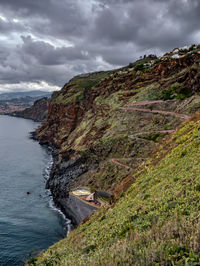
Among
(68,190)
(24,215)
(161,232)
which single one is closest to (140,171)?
(161,232)

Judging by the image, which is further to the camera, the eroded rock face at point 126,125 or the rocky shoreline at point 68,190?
the eroded rock face at point 126,125

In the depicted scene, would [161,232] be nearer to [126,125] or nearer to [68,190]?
[68,190]

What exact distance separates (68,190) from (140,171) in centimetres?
2649

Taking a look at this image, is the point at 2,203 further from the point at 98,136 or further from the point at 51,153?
the point at 51,153

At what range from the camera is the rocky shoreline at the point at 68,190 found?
113 ft

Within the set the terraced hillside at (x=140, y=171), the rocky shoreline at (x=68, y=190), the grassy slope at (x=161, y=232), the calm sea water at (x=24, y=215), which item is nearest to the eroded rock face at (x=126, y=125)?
the rocky shoreline at (x=68, y=190)

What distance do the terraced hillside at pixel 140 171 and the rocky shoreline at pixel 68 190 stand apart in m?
0.35

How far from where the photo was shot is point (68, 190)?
43.4 m

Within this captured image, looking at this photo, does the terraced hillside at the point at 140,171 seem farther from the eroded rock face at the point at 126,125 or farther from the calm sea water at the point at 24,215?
the calm sea water at the point at 24,215

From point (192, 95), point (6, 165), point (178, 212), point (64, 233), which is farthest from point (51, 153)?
point (178, 212)

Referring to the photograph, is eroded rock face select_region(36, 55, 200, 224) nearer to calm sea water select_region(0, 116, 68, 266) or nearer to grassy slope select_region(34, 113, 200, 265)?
calm sea water select_region(0, 116, 68, 266)

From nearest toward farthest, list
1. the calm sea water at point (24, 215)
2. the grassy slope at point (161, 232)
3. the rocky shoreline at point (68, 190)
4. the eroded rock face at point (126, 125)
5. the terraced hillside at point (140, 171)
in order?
the grassy slope at point (161, 232), the terraced hillside at point (140, 171), the calm sea water at point (24, 215), the rocky shoreline at point (68, 190), the eroded rock face at point (126, 125)

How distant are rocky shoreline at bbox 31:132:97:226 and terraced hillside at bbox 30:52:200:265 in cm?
35

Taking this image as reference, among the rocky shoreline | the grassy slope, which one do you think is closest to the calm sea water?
the rocky shoreline
